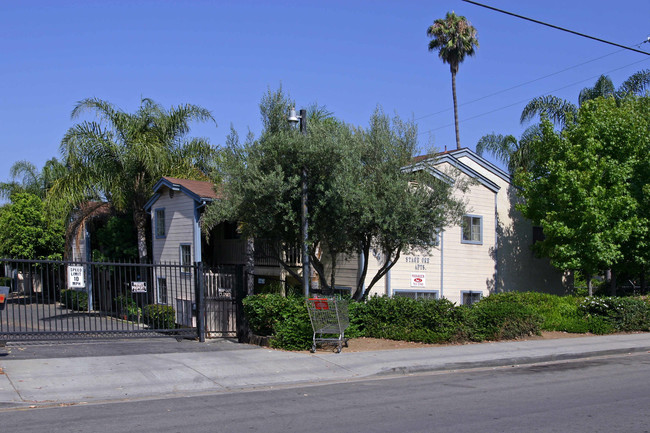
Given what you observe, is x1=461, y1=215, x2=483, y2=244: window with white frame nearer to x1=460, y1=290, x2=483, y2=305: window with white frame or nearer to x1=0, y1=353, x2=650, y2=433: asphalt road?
x1=460, y1=290, x2=483, y2=305: window with white frame

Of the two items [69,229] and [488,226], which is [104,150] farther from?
[488,226]

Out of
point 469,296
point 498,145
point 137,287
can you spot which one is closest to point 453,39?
point 498,145

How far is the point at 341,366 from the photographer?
39.0 ft

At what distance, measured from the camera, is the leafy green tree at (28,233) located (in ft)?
107

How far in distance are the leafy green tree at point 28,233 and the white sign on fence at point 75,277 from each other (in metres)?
19.9

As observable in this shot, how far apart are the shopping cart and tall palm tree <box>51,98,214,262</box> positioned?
1327cm

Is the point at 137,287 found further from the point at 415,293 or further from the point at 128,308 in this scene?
the point at 415,293

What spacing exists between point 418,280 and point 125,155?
12.5 m

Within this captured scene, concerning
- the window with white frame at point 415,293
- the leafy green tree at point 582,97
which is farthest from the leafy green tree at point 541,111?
the window with white frame at point 415,293

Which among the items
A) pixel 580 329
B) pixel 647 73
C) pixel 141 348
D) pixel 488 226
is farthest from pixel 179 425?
pixel 647 73

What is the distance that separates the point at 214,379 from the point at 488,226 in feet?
50.3

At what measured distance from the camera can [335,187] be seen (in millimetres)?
13594

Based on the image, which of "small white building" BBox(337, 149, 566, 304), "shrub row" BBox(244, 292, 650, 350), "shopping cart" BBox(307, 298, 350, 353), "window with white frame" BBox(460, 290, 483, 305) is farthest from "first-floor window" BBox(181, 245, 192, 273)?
"shopping cart" BBox(307, 298, 350, 353)

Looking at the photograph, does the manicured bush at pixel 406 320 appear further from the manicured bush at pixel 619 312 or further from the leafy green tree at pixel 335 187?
the manicured bush at pixel 619 312
